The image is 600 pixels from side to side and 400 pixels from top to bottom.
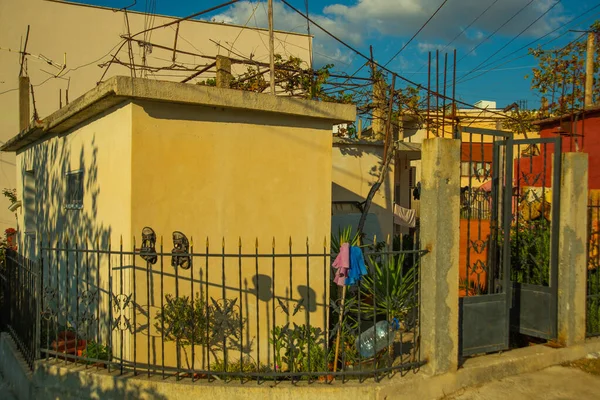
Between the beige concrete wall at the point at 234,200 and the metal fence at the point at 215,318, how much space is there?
24mm

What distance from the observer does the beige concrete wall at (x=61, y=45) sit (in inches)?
622

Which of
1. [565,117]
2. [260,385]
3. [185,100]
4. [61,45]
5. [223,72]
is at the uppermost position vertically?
[61,45]

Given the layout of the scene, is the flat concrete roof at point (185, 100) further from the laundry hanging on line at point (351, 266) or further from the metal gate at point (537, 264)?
the metal gate at point (537, 264)

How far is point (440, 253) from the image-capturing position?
4.93 metres

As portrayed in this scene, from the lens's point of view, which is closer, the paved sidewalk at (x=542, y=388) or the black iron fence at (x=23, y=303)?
the paved sidewalk at (x=542, y=388)

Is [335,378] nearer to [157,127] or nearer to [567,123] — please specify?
[157,127]

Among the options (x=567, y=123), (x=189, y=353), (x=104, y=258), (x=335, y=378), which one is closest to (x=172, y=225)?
(x=104, y=258)

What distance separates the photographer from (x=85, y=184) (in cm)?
650

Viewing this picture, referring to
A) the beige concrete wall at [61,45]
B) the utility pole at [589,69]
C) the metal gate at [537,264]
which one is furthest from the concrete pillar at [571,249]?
the beige concrete wall at [61,45]

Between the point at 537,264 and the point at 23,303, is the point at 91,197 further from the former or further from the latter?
the point at 537,264

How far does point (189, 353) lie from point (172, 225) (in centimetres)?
142

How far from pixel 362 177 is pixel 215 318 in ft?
21.9

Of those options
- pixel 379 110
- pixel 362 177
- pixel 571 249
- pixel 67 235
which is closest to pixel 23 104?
pixel 67 235

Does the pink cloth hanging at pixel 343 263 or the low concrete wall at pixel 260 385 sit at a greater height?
the pink cloth hanging at pixel 343 263
